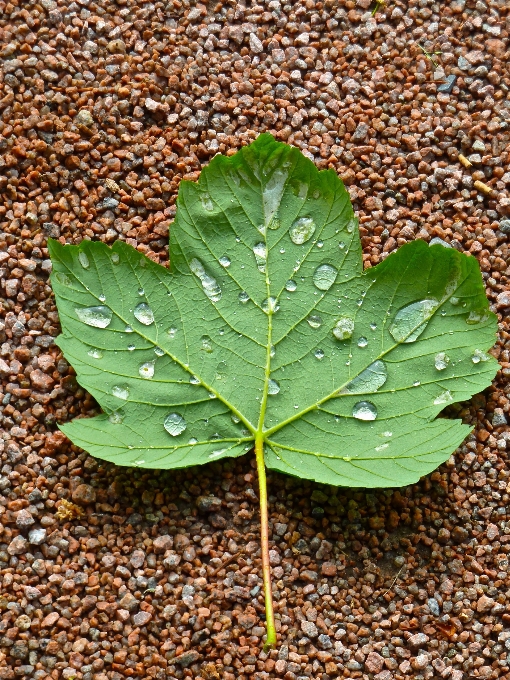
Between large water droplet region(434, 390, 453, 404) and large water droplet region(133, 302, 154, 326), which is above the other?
large water droplet region(133, 302, 154, 326)

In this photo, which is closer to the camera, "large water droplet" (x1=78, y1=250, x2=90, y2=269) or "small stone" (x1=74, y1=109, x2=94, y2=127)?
"large water droplet" (x1=78, y1=250, x2=90, y2=269)

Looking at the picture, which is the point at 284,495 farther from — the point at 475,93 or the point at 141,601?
the point at 475,93

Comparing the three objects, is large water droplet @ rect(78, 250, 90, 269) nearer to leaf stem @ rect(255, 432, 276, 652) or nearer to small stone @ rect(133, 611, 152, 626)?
leaf stem @ rect(255, 432, 276, 652)

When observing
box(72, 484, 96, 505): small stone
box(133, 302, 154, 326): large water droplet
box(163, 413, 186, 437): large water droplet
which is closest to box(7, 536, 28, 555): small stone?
box(72, 484, 96, 505): small stone

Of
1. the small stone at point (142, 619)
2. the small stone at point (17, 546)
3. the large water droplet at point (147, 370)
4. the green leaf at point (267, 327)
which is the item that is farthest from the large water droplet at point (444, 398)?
the small stone at point (17, 546)

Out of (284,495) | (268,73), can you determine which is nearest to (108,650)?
(284,495)

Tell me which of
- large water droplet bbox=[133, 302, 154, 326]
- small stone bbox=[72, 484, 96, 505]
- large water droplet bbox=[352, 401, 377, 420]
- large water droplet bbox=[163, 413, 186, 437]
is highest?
large water droplet bbox=[133, 302, 154, 326]

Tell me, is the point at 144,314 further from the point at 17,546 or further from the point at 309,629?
the point at 309,629

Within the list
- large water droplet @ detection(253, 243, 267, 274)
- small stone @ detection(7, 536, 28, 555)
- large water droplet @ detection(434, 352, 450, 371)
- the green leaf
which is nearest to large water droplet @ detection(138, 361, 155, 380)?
the green leaf
